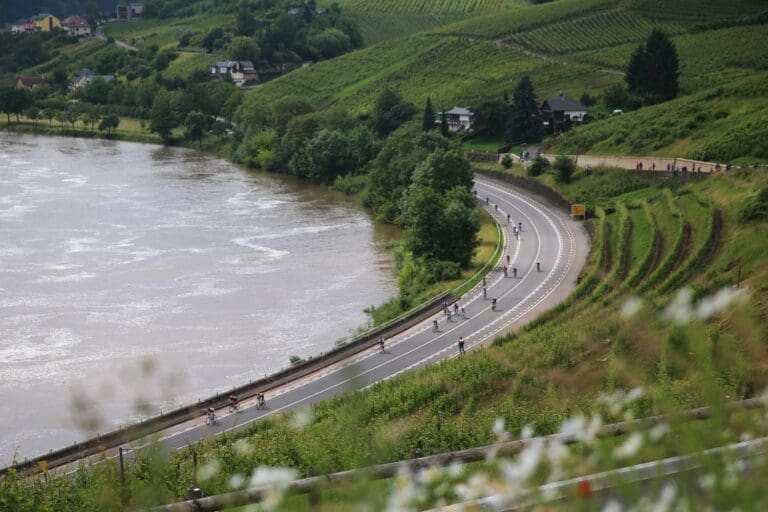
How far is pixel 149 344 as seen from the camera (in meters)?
24.6

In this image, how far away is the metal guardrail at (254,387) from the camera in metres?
16.6

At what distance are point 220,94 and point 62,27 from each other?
5044 cm

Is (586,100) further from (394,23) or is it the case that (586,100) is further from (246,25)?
(246,25)

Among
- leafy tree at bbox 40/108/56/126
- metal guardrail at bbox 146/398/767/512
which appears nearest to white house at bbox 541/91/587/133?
leafy tree at bbox 40/108/56/126

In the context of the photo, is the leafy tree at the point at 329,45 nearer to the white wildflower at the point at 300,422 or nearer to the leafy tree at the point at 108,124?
the leafy tree at the point at 108,124

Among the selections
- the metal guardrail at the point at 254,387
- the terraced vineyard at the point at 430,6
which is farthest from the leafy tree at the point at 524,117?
the terraced vineyard at the point at 430,6

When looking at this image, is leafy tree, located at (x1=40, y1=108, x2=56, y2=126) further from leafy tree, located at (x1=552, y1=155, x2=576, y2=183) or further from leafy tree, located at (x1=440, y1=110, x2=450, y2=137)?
leafy tree, located at (x1=552, y1=155, x2=576, y2=183)

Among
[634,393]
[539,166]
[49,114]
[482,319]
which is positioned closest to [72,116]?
[49,114]

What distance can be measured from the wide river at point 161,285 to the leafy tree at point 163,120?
17.1 m

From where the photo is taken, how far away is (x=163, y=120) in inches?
2689

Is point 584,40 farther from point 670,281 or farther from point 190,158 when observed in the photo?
point 670,281

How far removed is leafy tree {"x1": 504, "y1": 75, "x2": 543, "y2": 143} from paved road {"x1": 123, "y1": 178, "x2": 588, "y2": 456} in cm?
1324

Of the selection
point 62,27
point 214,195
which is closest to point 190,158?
point 214,195

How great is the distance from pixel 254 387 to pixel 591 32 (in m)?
54.1
